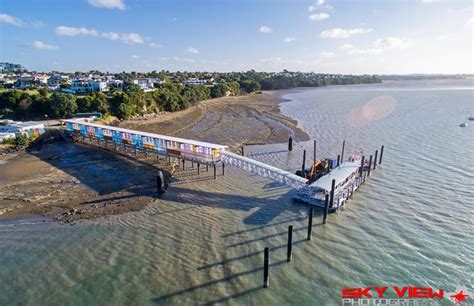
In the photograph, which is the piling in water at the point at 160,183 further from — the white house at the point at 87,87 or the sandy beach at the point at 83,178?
the white house at the point at 87,87

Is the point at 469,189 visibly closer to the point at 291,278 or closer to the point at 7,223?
the point at 291,278

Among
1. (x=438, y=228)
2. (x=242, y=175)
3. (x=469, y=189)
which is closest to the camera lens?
(x=438, y=228)

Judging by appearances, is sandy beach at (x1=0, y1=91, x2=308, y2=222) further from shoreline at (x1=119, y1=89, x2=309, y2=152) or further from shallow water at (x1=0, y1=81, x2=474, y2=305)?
shallow water at (x1=0, y1=81, x2=474, y2=305)

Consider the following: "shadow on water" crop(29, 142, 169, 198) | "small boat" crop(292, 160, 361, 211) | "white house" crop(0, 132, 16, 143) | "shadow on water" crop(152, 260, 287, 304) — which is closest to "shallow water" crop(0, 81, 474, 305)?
"shadow on water" crop(152, 260, 287, 304)

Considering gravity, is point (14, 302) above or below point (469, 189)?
below

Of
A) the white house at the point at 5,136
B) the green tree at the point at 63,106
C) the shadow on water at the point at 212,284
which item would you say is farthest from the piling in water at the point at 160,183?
the green tree at the point at 63,106

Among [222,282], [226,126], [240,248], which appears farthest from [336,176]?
[226,126]

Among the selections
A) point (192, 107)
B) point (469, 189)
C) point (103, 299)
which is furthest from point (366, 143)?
point (192, 107)

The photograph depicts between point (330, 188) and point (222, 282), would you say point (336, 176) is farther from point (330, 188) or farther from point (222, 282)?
point (222, 282)
